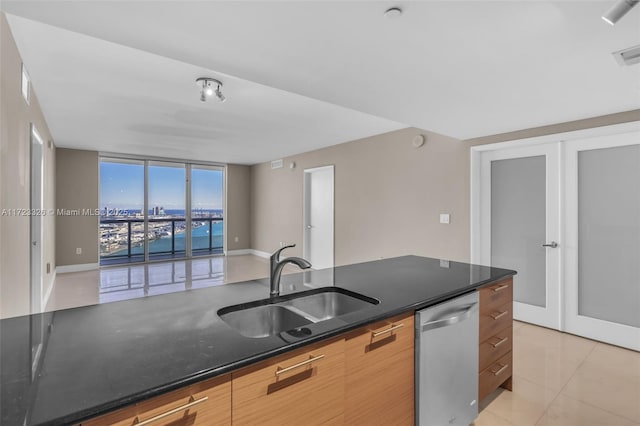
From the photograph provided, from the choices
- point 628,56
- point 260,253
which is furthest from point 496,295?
point 260,253

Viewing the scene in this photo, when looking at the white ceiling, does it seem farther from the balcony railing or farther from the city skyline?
the balcony railing

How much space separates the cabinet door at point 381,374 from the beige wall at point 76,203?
23.9ft

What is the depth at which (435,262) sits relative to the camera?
8.07 ft

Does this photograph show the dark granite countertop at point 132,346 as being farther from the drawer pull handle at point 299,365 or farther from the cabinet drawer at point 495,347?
the cabinet drawer at point 495,347

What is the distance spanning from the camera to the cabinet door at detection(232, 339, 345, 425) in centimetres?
95

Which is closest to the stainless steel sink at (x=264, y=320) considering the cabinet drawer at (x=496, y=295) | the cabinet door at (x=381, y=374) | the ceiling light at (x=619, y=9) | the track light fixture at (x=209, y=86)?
the cabinet door at (x=381, y=374)

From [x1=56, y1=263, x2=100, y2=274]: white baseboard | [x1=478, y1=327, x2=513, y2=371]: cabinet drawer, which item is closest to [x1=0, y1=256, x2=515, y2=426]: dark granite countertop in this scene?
[x1=478, y1=327, x2=513, y2=371]: cabinet drawer

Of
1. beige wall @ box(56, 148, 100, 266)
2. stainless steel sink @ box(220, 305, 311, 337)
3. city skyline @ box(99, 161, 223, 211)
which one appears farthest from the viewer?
city skyline @ box(99, 161, 223, 211)

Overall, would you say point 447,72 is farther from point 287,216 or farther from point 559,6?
point 287,216

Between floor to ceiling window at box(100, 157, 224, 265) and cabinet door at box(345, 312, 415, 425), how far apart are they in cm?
724

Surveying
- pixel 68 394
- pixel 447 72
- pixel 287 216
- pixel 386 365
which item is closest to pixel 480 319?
pixel 386 365

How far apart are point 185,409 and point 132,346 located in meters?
0.31

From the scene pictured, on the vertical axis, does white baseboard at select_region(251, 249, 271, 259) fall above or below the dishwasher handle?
below

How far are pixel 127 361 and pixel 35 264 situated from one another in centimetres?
391
